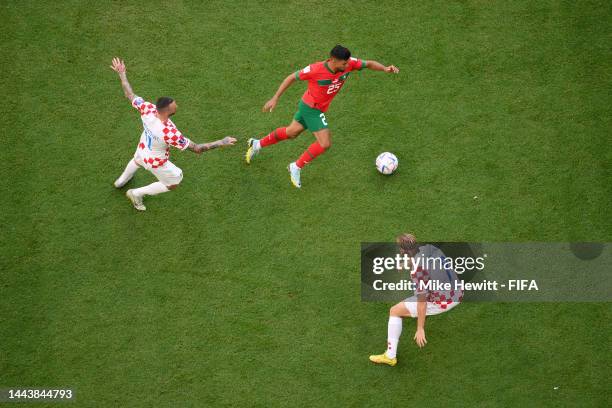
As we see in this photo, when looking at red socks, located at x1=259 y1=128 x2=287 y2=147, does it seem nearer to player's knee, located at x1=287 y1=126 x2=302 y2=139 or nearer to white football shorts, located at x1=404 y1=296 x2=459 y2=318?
player's knee, located at x1=287 y1=126 x2=302 y2=139

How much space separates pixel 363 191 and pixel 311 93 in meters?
1.41

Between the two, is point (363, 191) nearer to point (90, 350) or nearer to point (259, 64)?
point (259, 64)

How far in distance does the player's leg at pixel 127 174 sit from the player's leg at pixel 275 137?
4.55 ft

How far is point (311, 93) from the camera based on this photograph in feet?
22.9

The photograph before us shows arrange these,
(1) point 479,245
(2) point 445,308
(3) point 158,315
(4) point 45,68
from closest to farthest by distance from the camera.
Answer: (2) point 445,308, (3) point 158,315, (1) point 479,245, (4) point 45,68

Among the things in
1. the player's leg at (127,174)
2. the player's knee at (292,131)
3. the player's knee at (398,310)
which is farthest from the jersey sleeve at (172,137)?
the player's knee at (398,310)

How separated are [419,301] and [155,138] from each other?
3201 mm

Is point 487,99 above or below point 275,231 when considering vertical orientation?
above

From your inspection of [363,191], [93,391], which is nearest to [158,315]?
[93,391]

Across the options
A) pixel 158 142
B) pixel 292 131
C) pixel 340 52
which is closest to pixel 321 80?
pixel 340 52

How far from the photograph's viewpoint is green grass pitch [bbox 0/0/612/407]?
6570 millimetres

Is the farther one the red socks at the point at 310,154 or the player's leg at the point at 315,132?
the red socks at the point at 310,154

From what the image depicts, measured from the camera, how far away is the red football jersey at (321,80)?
681 centimetres

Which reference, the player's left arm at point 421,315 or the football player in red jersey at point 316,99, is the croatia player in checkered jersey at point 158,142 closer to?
the football player in red jersey at point 316,99
